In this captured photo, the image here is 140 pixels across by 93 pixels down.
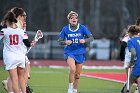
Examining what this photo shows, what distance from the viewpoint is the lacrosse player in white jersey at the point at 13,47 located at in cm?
1554

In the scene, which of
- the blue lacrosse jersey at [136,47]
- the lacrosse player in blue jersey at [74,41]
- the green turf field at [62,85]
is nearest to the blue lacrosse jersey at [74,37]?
the lacrosse player in blue jersey at [74,41]

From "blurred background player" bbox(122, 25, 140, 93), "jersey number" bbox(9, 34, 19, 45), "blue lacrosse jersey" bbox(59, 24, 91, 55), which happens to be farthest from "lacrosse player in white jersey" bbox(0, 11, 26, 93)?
"blue lacrosse jersey" bbox(59, 24, 91, 55)

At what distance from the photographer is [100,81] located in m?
23.8

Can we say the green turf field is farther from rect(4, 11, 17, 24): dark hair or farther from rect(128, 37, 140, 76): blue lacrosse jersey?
rect(128, 37, 140, 76): blue lacrosse jersey

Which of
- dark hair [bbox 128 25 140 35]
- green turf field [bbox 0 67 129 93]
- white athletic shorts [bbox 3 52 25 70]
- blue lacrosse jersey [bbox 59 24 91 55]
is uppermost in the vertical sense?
dark hair [bbox 128 25 140 35]

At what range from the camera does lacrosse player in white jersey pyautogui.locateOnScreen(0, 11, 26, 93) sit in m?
15.5

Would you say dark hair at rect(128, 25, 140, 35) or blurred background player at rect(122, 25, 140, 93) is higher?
dark hair at rect(128, 25, 140, 35)

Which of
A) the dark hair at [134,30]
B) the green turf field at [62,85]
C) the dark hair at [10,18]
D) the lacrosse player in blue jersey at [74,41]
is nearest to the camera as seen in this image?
the dark hair at [10,18]

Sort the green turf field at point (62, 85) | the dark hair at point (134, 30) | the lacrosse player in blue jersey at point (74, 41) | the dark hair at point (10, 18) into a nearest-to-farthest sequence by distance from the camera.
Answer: the dark hair at point (10, 18) → the dark hair at point (134, 30) → the lacrosse player in blue jersey at point (74, 41) → the green turf field at point (62, 85)

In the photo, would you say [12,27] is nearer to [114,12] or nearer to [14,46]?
[14,46]

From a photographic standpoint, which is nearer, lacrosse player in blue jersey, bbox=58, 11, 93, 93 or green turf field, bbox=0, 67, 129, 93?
lacrosse player in blue jersey, bbox=58, 11, 93, 93

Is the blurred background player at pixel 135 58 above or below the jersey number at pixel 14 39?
below

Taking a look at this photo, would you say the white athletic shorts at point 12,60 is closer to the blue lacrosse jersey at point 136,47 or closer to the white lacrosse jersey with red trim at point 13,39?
the white lacrosse jersey with red trim at point 13,39

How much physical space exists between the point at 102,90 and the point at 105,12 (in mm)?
47229
